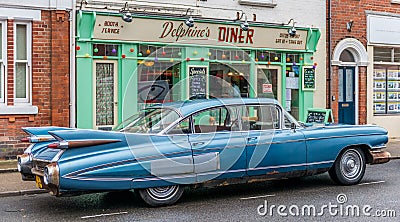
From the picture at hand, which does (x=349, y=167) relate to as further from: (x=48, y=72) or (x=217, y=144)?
(x=48, y=72)

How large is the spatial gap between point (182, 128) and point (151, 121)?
51cm

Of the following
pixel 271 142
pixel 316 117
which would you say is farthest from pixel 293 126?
pixel 316 117

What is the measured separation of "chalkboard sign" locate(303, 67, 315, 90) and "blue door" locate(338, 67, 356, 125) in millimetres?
1287

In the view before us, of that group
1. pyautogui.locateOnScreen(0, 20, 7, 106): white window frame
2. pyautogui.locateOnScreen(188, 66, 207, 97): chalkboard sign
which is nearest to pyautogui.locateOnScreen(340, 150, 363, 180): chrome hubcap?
pyautogui.locateOnScreen(188, 66, 207, 97): chalkboard sign

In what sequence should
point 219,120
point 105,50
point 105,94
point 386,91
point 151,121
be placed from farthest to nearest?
point 386,91
point 105,94
point 105,50
point 219,120
point 151,121

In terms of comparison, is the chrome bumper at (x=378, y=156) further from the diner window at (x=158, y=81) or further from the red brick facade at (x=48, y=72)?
the red brick facade at (x=48, y=72)

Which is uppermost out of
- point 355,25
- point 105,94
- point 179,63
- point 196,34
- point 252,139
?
point 355,25

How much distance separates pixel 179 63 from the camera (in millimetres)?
14602

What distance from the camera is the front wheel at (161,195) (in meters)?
7.84

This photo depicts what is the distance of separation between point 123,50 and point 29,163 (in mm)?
6124

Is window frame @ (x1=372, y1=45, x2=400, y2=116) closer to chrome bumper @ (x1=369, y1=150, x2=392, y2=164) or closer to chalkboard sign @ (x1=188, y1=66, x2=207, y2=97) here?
chalkboard sign @ (x1=188, y1=66, x2=207, y2=97)

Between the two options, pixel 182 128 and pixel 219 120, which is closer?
pixel 182 128

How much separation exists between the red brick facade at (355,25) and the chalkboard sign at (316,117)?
2570 mm

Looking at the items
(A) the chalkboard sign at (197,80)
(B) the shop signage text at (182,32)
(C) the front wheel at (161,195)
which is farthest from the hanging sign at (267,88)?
(C) the front wheel at (161,195)
